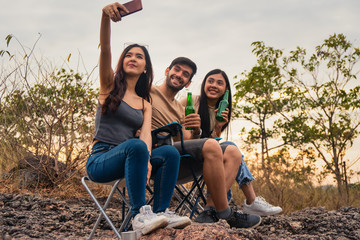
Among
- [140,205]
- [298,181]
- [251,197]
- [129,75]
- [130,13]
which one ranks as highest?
[130,13]

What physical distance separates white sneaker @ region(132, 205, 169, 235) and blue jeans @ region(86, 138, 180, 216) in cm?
7

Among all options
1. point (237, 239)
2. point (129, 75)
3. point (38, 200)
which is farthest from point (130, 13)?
point (38, 200)

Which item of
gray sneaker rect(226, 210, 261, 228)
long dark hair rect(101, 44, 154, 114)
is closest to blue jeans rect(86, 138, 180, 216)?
long dark hair rect(101, 44, 154, 114)

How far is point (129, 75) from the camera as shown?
125 inches

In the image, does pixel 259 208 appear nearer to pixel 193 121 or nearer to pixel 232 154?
pixel 232 154

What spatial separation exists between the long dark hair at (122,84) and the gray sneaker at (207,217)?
103cm

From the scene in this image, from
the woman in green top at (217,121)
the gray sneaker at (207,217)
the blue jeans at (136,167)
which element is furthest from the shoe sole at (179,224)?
the woman in green top at (217,121)

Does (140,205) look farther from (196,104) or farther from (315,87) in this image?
(315,87)

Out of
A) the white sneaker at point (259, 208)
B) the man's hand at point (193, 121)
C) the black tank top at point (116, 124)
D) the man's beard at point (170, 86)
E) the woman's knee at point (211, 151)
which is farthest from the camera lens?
the white sneaker at point (259, 208)

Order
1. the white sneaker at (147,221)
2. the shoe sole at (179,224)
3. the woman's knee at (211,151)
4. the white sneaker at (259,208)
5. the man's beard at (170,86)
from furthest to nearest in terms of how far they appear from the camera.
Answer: the white sneaker at (259,208)
the man's beard at (170,86)
the woman's knee at (211,151)
the shoe sole at (179,224)
the white sneaker at (147,221)

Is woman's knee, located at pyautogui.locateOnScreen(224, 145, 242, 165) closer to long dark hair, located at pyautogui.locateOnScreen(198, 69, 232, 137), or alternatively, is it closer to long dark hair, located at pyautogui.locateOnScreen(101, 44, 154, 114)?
long dark hair, located at pyautogui.locateOnScreen(198, 69, 232, 137)

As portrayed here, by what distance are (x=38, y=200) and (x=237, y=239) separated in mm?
3165

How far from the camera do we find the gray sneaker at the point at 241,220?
3307 mm

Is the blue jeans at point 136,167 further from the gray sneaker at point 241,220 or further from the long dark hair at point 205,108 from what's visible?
the long dark hair at point 205,108
